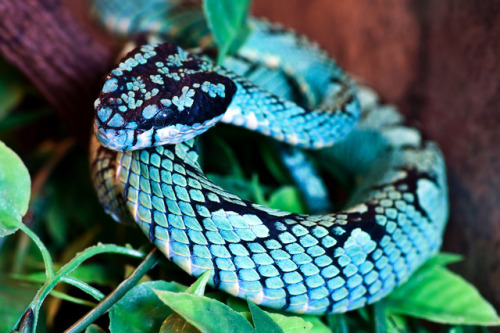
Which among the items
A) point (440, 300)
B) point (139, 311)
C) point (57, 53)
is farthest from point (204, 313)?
point (57, 53)

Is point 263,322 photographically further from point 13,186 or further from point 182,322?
point 13,186

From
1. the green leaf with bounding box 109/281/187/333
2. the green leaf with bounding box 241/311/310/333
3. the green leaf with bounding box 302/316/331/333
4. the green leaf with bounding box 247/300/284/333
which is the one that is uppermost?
the green leaf with bounding box 247/300/284/333

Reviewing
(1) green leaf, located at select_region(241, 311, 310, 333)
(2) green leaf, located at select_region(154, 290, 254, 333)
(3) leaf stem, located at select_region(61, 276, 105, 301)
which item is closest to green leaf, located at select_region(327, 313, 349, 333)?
(1) green leaf, located at select_region(241, 311, 310, 333)

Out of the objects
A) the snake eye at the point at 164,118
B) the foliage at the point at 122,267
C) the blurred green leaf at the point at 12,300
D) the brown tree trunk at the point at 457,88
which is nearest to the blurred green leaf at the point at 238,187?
the foliage at the point at 122,267

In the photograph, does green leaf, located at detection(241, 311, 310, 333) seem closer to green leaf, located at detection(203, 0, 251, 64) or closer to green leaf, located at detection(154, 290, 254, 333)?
green leaf, located at detection(154, 290, 254, 333)

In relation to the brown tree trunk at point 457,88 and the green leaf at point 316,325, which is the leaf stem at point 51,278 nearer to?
the green leaf at point 316,325

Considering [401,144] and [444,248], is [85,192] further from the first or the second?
[444,248]

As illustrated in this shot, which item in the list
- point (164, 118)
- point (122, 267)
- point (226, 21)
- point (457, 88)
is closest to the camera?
point (164, 118)
